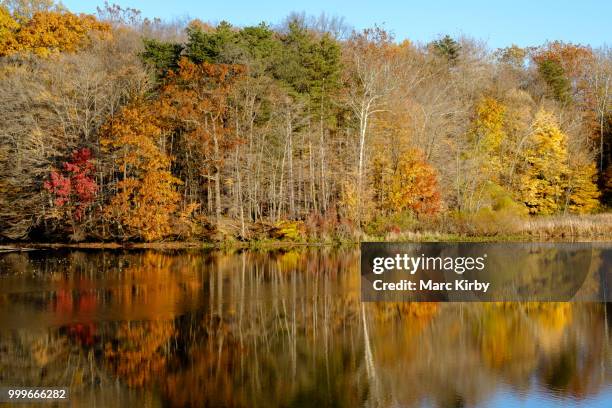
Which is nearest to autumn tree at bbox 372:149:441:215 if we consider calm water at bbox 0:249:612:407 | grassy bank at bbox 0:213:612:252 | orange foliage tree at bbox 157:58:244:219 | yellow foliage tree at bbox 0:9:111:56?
grassy bank at bbox 0:213:612:252

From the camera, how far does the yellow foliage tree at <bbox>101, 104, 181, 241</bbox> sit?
1305 inches

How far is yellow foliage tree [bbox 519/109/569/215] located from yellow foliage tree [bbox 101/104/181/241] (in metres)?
23.4

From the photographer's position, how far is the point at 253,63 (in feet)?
121

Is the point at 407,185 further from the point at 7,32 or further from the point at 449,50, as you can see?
the point at 7,32

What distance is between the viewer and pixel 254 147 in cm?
3750

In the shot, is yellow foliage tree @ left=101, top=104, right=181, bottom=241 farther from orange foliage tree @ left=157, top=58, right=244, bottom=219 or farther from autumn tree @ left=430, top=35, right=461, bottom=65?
autumn tree @ left=430, top=35, right=461, bottom=65

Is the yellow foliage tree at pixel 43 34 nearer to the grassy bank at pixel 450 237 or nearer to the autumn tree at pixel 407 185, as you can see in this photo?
the grassy bank at pixel 450 237

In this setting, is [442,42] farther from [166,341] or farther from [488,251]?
[166,341]

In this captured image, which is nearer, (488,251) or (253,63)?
(488,251)

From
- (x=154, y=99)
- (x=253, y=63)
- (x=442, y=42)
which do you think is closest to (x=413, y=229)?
(x=253, y=63)

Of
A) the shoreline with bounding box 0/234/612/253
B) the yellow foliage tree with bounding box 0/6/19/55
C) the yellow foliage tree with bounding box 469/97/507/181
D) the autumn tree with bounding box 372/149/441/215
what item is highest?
the yellow foliage tree with bounding box 0/6/19/55

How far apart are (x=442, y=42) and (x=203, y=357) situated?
152 feet

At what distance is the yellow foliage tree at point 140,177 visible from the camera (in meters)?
33.2

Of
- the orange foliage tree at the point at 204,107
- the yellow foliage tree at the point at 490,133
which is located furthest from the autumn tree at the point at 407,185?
the orange foliage tree at the point at 204,107
